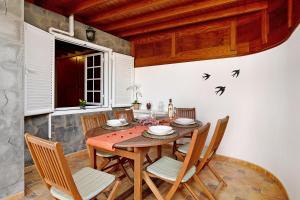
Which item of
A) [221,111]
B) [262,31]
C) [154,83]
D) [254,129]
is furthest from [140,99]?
[262,31]

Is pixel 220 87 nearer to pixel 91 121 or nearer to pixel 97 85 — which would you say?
pixel 91 121

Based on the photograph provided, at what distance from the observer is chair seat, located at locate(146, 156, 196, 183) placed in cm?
163

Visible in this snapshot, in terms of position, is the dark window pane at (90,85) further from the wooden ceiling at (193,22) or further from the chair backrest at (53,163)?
the chair backrest at (53,163)

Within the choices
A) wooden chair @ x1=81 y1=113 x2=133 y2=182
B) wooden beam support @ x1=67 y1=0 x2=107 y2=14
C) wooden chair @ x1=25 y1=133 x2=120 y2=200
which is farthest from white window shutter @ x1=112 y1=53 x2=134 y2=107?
wooden chair @ x1=25 y1=133 x2=120 y2=200

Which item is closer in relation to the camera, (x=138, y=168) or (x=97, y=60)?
(x=138, y=168)

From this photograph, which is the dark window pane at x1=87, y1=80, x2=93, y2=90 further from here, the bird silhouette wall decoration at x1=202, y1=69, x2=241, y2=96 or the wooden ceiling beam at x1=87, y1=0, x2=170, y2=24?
the bird silhouette wall decoration at x1=202, y1=69, x2=241, y2=96

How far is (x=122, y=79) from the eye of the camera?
13.5 ft

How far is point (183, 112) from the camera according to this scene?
3340 mm

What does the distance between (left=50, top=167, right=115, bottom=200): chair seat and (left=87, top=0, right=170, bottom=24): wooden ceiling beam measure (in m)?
2.43

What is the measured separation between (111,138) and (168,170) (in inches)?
24.9

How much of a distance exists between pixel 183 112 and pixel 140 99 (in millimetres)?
1382

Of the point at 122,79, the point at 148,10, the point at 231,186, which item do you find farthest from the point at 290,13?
the point at 122,79

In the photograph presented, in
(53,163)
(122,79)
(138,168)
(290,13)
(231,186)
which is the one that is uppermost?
(290,13)

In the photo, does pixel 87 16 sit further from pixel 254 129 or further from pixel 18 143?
pixel 254 129
